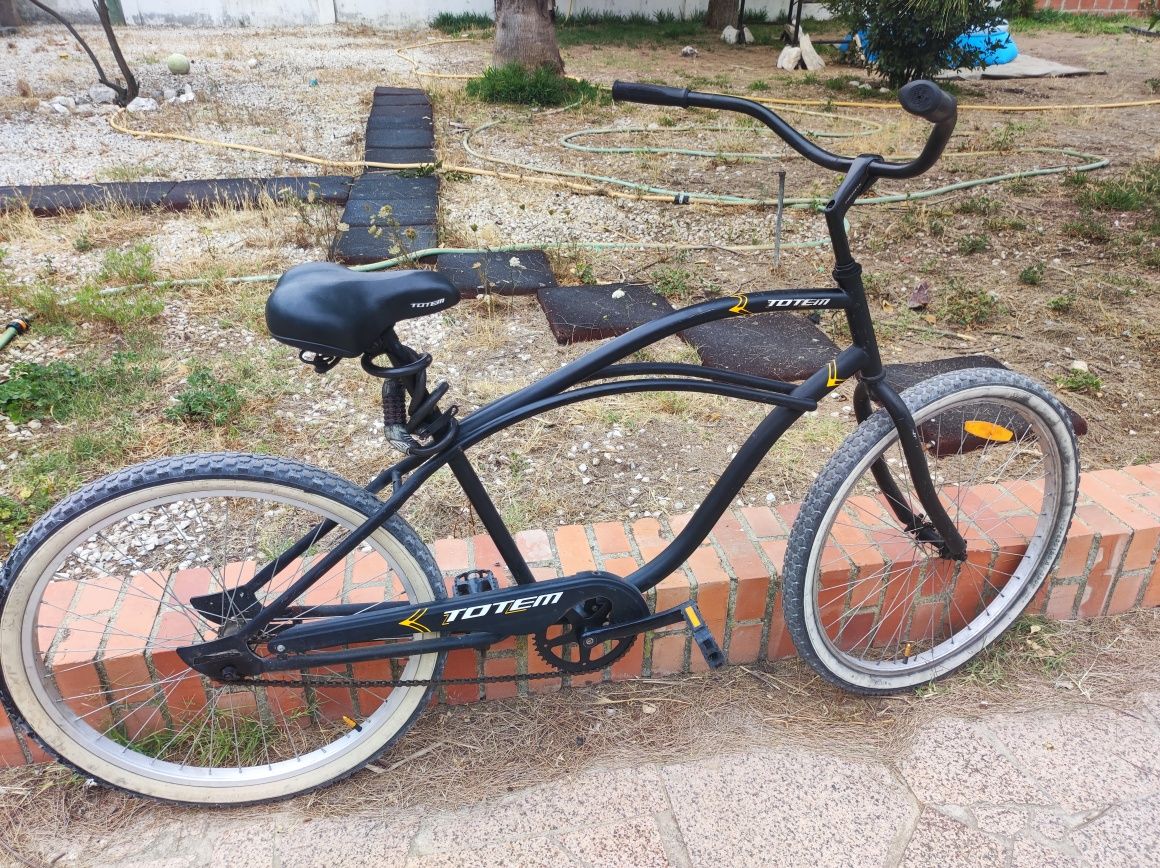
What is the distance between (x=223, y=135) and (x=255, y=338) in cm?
416

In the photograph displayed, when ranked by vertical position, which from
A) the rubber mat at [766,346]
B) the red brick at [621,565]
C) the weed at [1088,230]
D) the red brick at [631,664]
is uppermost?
the weed at [1088,230]

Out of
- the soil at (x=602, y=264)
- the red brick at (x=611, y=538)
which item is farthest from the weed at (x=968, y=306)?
the red brick at (x=611, y=538)

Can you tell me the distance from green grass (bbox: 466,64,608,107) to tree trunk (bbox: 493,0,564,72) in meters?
0.22

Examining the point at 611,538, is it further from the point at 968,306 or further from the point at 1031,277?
the point at 1031,277

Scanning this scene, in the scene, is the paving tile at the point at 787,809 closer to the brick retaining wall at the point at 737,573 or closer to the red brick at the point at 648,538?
the brick retaining wall at the point at 737,573

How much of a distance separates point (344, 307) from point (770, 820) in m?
1.40

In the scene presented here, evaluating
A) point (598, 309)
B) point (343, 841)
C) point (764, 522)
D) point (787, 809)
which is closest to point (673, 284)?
point (598, 309)

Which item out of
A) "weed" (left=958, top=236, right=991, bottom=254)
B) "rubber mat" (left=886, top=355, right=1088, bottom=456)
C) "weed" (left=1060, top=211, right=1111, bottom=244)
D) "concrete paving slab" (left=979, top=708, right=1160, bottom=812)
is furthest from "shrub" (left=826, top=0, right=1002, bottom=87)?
"concrete paving slab" (left=979, top=708, right=1160, bottom=812)

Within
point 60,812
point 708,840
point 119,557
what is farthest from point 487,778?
point 119,557

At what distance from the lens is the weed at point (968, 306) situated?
11.8 ft

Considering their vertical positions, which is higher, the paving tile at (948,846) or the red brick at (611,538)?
the red brick at (611,538)

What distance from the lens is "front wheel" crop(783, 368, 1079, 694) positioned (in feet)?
5.87

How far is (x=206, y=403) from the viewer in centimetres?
284

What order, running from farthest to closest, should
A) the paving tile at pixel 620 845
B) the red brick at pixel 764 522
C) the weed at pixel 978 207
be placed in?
the weed at pixel 978 207
the red brick at pixel 764 522
the paving tile at pixel 620 845
